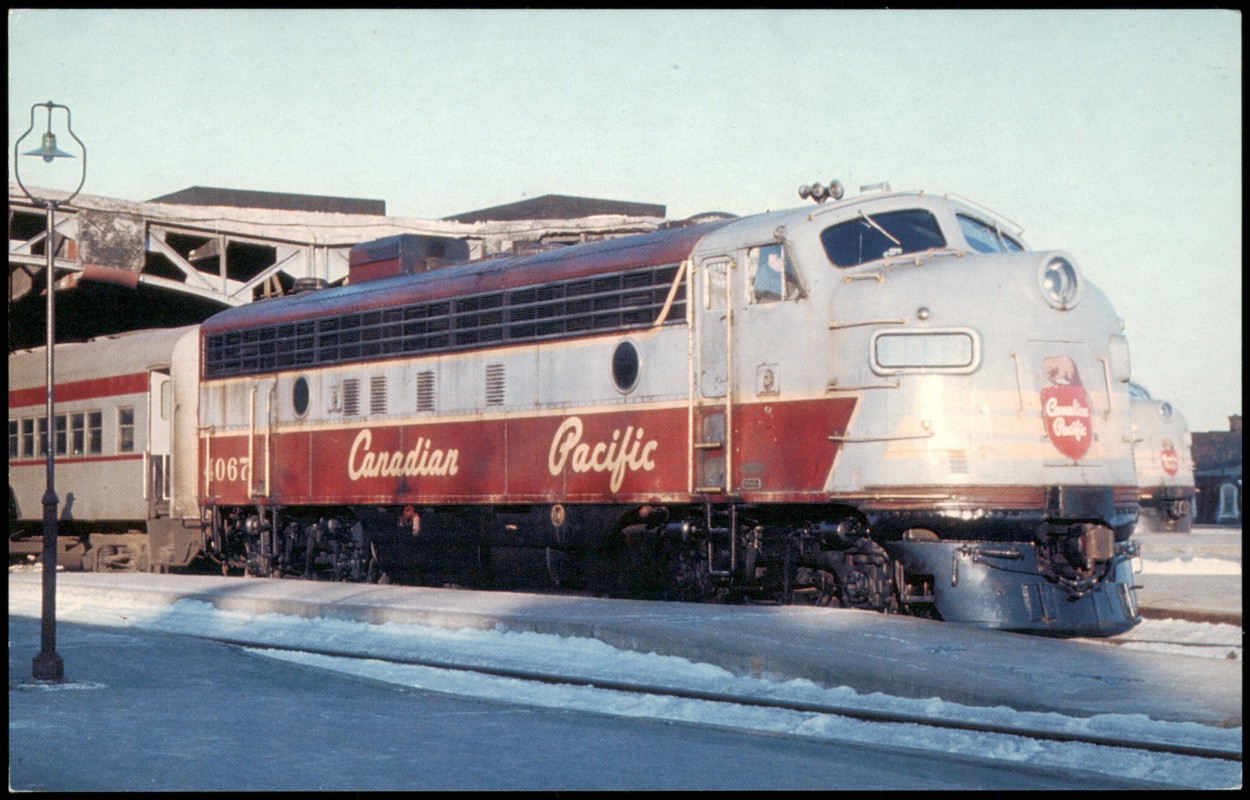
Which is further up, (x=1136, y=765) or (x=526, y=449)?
(x=526, y=449)

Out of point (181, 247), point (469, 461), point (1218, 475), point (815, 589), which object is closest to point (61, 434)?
point (469, 461)

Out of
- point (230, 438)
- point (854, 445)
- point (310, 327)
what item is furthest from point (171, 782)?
point (230, 438)

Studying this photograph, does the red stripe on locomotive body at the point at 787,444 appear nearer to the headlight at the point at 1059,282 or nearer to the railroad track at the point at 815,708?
the headlight at the point at 1059,282

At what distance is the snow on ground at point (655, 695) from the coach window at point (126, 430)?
6.28m

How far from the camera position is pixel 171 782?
794cm

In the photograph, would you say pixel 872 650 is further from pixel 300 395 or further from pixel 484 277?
pixel 300 395

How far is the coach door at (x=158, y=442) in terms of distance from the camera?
23.8 m

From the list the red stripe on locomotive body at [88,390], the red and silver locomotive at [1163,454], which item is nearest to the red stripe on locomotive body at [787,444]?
the red stripe on locomotive body at [88,390]

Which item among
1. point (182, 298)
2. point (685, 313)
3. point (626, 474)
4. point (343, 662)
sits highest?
point (182, 298)

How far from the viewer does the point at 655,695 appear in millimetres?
11445

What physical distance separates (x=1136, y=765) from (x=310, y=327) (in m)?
14.0

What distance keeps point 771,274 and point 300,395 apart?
817cm

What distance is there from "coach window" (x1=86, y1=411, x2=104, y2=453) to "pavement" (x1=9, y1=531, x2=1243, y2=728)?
376 inches

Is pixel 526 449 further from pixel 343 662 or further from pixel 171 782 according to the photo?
pixel 171 782
